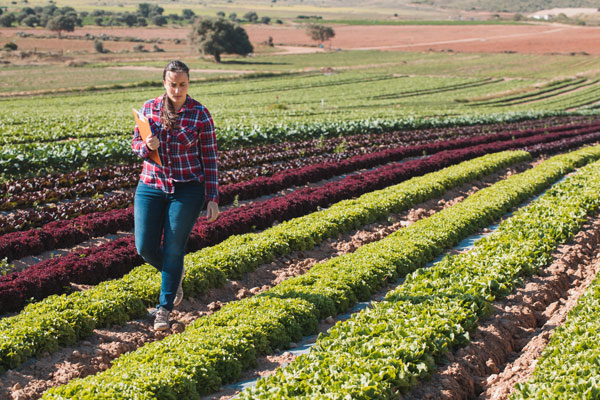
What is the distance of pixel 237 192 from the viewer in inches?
632

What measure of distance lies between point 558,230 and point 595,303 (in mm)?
4061

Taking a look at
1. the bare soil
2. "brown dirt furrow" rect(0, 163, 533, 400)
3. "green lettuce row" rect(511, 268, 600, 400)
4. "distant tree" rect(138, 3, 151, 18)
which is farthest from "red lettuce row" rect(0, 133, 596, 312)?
"distant tree" rect(138, 3, 151, 18)

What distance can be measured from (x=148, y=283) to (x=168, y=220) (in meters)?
1.60

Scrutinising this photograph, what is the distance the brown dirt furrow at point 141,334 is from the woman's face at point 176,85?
2630mm

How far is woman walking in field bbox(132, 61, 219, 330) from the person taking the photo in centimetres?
694

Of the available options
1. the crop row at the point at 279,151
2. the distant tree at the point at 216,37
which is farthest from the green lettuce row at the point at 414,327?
the distant tree at the point at 216,37

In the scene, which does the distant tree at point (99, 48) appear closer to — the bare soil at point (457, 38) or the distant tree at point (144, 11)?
the bare soil at point (457, 38)

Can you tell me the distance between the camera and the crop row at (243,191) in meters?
10.9

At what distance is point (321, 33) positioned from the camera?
126 metres

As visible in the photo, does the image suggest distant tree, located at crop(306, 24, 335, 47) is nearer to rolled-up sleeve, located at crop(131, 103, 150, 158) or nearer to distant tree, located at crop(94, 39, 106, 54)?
distant tree, located at crop(94, 39, 106, 54)

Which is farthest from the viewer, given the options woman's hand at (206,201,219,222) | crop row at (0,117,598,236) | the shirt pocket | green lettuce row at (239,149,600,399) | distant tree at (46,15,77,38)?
distant tree at (46,15,77,38)

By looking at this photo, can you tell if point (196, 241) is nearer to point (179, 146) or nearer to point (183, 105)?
point (179, 146)

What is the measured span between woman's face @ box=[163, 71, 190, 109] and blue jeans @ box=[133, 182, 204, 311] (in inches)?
35.1

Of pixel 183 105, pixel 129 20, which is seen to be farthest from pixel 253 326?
pixel 129 20
